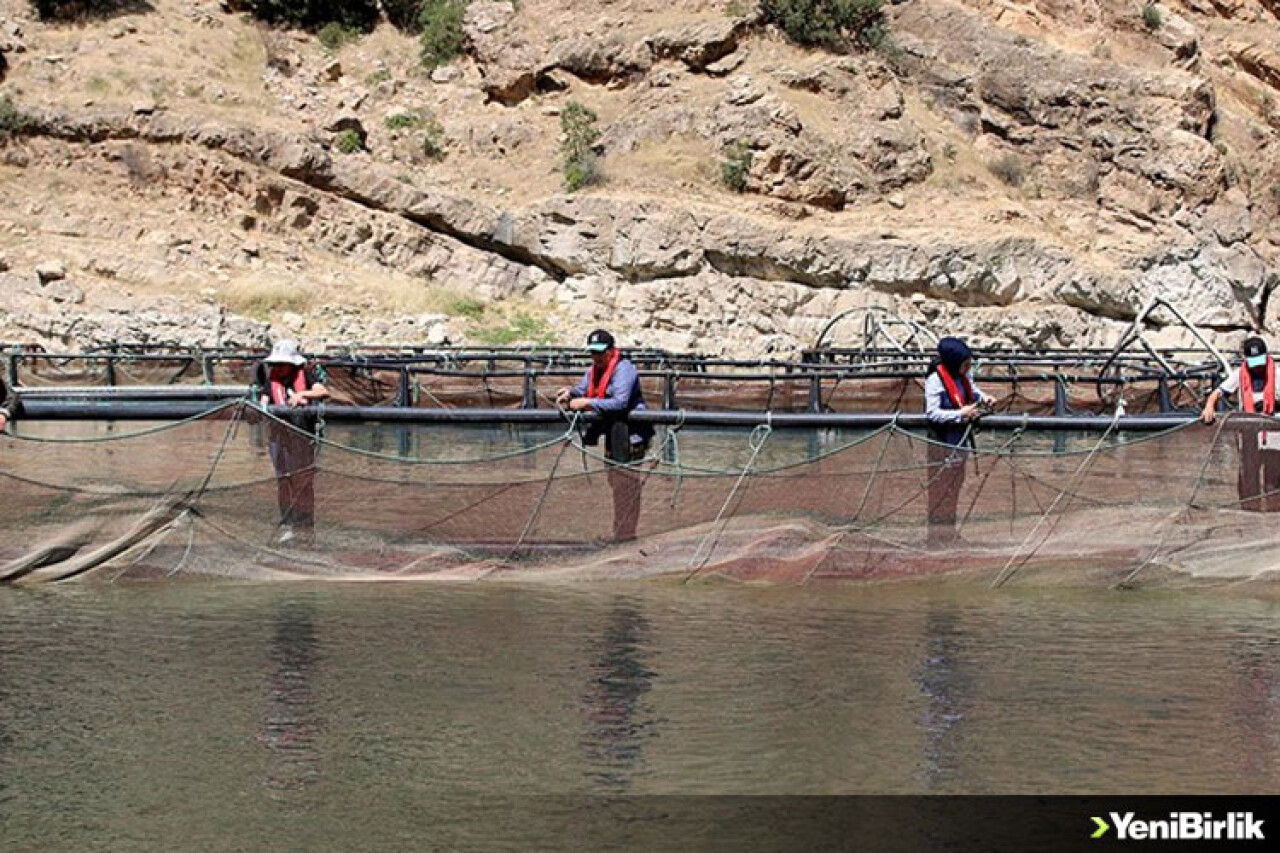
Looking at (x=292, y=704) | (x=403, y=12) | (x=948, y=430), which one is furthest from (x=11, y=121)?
(x=292, y=704)

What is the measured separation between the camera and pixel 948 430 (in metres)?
10.9

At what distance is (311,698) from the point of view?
7.58 meters

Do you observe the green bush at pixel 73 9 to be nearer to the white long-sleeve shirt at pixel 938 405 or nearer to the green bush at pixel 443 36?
the green bush at pixel 443 36

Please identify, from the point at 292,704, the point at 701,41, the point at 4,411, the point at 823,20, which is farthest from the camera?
the point at 823,20

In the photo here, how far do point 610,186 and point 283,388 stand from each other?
26.8m

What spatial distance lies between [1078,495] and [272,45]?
37.7m

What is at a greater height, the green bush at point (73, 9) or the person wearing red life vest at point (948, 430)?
the green bush at point (73, 9)

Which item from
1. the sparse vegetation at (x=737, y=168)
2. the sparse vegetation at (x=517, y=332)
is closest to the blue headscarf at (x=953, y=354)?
the sparse vegetation at (x=517, y=332)

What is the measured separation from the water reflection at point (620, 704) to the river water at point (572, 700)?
0.02 m

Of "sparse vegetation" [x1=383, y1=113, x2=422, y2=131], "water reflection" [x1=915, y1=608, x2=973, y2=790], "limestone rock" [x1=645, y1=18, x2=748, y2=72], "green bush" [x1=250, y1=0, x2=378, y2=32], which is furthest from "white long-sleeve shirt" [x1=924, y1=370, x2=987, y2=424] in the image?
"green bush" [x1=250, y1=0, x2=378, y2=32]

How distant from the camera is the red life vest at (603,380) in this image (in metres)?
11.0

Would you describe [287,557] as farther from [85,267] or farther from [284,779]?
[85,267]

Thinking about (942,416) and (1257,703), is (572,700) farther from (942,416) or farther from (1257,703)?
(942,416)

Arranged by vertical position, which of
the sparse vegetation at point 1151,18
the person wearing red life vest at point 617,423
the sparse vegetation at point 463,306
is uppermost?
the sparse vegetation at point 1151,18
